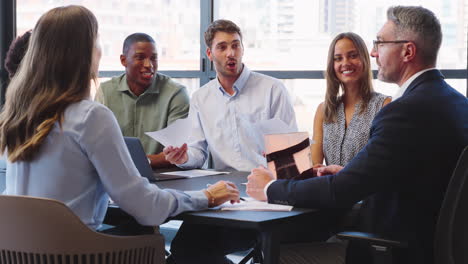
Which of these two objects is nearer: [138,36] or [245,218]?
[245,218]

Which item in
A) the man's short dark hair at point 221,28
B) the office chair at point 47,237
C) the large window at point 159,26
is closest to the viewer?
the office chair at point 47,237

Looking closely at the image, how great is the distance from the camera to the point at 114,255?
1894 millimetres

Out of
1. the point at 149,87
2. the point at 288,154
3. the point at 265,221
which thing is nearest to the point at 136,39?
the point at 149,87

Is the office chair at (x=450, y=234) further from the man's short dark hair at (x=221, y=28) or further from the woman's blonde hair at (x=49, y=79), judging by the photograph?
the man's short dark hair at (x=221, y=28)

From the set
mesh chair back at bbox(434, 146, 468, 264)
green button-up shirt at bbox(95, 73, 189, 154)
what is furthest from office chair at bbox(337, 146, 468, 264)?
green button-up shirt at bbox(95, 73, 189, 154)

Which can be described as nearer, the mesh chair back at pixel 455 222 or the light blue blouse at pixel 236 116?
the mesh chair back at pixel 455 222

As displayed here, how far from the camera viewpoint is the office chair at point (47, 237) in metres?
1.73

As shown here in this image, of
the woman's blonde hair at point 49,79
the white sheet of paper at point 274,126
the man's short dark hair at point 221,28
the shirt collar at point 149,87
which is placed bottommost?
the white sheet of paper at point 274,126

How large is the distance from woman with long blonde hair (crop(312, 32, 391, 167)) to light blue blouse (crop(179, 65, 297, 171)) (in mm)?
231

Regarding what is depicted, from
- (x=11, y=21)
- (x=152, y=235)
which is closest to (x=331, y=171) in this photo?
(x=152, y=235)

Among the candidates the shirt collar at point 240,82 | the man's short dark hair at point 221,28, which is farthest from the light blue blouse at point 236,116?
the man's short dark hair at point 221,28

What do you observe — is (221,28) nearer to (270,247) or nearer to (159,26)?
(159,26)

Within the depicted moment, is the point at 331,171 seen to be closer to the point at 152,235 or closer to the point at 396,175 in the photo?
the point at 396,175

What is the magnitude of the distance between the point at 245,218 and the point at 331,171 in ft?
2.41
